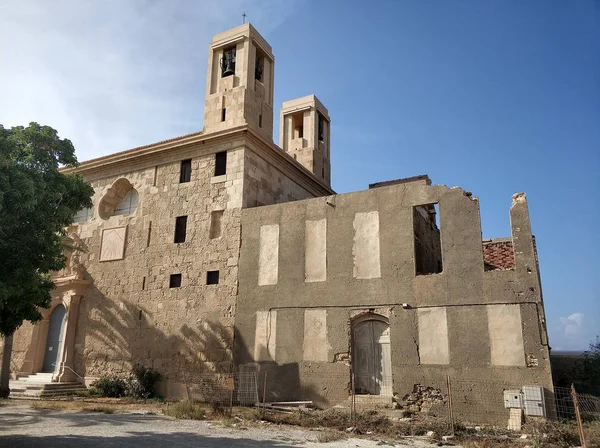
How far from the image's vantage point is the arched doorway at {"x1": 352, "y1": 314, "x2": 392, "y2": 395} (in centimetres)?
1286

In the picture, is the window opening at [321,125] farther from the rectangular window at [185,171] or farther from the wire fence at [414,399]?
the wire fence at [414,399]

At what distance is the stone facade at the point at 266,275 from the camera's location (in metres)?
12.0

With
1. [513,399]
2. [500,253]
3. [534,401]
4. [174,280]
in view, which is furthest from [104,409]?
[500,253]

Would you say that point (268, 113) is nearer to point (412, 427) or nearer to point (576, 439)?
point (412, 427)

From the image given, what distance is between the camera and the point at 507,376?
11.2 m

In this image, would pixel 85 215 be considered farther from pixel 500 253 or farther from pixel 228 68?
pixel 500 253

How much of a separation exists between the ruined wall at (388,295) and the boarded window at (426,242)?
0.62 meters

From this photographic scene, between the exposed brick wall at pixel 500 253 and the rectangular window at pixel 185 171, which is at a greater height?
the rectangular window at pixel 185 171

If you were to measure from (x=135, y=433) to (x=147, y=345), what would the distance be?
7448 mm

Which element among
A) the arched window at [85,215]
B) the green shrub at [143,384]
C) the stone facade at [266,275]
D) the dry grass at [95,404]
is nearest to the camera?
the stone facade at [266,275]

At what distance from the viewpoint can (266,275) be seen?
15.0 meters

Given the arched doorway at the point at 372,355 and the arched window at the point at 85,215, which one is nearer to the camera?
the arched doorway at the point at 372,355

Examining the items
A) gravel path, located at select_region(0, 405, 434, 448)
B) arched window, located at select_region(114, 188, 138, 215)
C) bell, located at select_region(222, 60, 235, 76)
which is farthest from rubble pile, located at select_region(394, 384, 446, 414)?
bell, located at select_region(222, 60, 235, 76)

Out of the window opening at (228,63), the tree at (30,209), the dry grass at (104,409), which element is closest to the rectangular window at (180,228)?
the window opening at (228,63)
